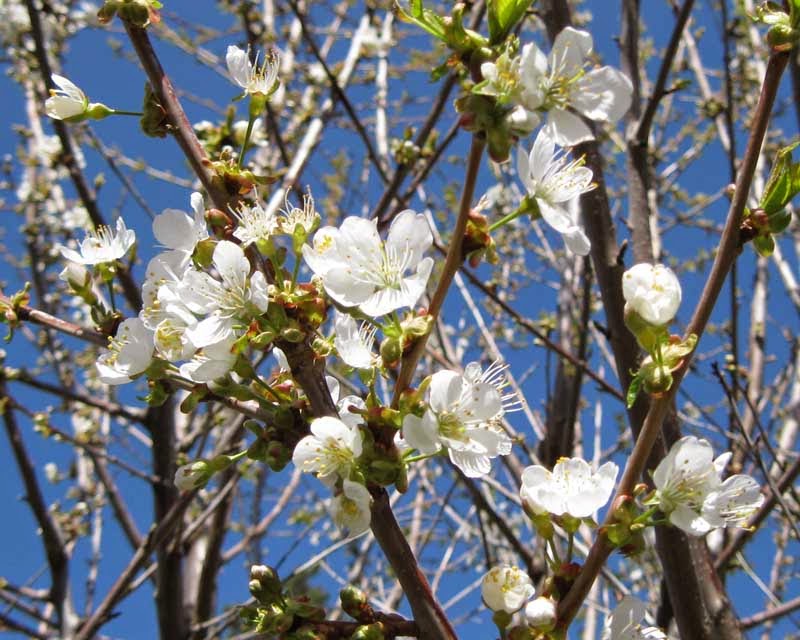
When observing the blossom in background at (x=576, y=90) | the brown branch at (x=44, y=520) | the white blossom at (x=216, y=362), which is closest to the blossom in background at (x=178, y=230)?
the white blossom at (x=216, y=362)

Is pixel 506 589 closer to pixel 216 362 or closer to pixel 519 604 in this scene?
pixel 519 604

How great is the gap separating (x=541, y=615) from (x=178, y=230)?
781 mm

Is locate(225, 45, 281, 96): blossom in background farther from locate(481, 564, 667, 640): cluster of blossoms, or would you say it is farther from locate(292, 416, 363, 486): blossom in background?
locate(481, 564, 667, 640): cluster of blossoms

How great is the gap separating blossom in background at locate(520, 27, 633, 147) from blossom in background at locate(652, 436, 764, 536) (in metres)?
0.45

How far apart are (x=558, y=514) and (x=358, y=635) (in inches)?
12.4

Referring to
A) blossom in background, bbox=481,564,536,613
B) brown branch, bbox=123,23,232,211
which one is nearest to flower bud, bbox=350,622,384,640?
blossom in background, bbox=481,564,536,613

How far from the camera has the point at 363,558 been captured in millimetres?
3732

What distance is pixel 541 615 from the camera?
0.93 m

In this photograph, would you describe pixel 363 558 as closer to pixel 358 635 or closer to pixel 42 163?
pixel 358 635

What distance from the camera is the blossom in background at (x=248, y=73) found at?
1318mm

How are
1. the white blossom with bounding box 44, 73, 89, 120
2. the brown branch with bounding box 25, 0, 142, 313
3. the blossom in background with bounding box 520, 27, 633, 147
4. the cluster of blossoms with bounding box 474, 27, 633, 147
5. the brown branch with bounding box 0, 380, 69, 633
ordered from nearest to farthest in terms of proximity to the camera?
1. the cluster of blossoms with bounding box 474, 27, 633, 147
2. the blossom in background with bounding box 520, 27, 633, 147
3. the white blossom with bounding box 44, 73, 89, 120
4. the brown branch with bounding box 25, 0, 142, 313
5. the brown branch with bounding box 0, 380, 69, 633

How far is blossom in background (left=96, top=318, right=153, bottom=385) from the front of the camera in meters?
1.11

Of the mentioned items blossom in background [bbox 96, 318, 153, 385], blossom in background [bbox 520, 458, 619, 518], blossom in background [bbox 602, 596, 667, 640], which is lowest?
blossom in background [bbox 602, 596, 667, 640]

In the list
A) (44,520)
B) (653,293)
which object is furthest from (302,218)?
(44,520)
